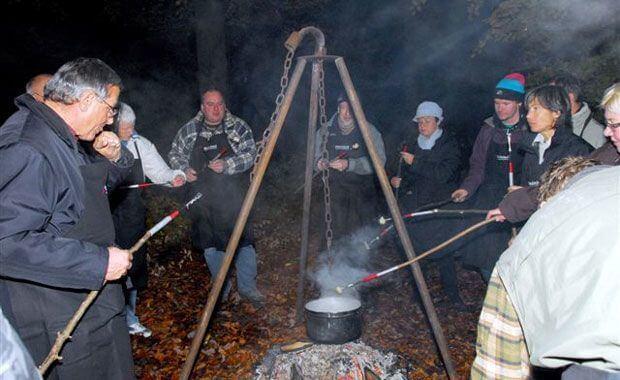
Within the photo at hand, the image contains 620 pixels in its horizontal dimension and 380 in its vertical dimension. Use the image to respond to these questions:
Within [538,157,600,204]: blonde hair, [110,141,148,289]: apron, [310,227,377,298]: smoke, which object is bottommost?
[310,227,377,298]: smoke

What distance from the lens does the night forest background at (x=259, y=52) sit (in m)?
12.0

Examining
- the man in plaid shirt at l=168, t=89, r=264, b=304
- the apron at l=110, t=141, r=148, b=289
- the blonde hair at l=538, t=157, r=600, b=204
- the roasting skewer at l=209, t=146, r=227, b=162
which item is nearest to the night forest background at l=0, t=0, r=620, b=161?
the man in plaid shirt at l=168, t=89, r=264, b=304

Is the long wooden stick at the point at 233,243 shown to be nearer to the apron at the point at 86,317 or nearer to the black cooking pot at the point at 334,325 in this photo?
the apron at the point at 86,317

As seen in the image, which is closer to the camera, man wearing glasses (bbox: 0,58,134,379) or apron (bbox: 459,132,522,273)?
man wearing glasses (bbox: 0,58,134,379)

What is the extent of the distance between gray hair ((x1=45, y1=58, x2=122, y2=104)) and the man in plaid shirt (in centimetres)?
295

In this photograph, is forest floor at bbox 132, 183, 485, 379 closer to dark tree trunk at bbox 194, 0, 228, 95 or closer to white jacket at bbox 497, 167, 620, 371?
dark tree trunk at bbox 194, 0, 228, 95

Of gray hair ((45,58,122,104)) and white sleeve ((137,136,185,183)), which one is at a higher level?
gray hair ((45,58,122,104))

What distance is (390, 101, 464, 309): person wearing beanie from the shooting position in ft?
21.1

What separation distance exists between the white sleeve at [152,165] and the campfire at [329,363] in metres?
2.47

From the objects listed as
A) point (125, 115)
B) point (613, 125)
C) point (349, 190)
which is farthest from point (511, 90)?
point (125, 115)

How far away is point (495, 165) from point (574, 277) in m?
4.20

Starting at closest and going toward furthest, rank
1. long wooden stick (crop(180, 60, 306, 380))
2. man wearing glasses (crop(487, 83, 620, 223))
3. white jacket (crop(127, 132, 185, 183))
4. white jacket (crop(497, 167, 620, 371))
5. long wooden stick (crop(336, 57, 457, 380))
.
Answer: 1. white jacket (crop(497, 167, 620, 371))
2. man wearing glasses (crop(487, 83, 620, 223))
3. long wooden stick (crop(180, 60, 306, 380))
4. long wooden stick (crop(336, 57, 457, 380))
5. white jacket (crop(127, 132, 185, 183))

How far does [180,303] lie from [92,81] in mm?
4730

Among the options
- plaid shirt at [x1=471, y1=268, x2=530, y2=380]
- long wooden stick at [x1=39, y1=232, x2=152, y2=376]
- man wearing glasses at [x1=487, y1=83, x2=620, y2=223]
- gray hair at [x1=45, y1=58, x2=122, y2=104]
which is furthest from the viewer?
man wearing glasses at [x1=487, y1=83, x2=620, y2=223]
